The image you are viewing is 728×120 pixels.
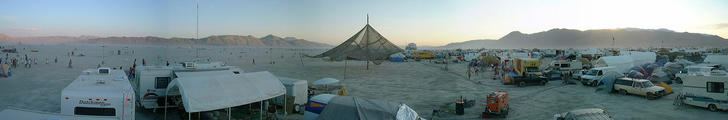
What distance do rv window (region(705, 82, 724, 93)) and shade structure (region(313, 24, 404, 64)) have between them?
1810 cm

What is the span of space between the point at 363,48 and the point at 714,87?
19194 millimetres

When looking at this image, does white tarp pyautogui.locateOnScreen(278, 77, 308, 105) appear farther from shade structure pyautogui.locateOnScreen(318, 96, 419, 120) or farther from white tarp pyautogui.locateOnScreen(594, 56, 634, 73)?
white tarp pyautogui.locateOnScreen(594, 56, 634, 73)

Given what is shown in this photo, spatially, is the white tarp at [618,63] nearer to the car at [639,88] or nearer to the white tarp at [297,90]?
the car at [639,88]

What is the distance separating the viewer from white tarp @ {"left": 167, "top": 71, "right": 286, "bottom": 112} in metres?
8.04

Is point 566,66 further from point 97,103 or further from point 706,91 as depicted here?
point 97,103

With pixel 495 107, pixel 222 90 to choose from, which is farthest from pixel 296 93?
pixel 495 107

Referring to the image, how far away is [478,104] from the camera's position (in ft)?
44.1

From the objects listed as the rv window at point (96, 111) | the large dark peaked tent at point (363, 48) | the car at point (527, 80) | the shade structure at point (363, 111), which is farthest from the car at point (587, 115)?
the large dark peaked tent at point (363, 48)

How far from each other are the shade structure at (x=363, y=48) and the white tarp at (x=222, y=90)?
16707 millimetres

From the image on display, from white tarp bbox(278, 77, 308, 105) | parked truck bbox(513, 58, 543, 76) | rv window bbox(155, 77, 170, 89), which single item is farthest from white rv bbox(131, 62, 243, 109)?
parked truck bbox(513, 58, 543, 76)

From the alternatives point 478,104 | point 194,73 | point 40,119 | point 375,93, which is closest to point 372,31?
point 375,93

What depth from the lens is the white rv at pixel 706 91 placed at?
36.6ft

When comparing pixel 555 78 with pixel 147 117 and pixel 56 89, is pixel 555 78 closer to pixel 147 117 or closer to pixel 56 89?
pixel 147 117

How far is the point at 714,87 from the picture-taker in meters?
11.4
